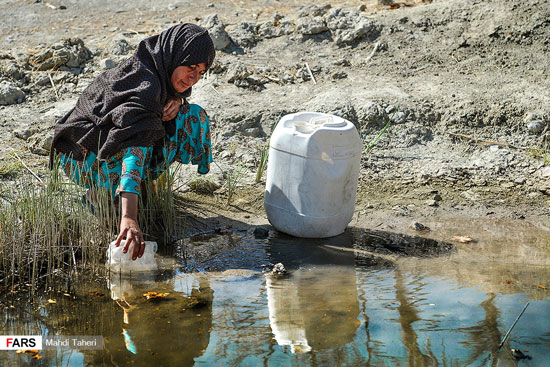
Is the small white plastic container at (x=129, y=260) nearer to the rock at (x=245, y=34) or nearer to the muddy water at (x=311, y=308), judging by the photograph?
the muddy water at (x=311, y=308)

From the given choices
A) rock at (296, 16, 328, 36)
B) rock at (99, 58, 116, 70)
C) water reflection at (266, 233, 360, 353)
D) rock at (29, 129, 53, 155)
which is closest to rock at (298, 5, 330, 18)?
rock at (296, 16, 328, 36)

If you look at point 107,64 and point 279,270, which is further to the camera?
point 107,64

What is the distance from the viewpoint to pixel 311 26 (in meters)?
7.15

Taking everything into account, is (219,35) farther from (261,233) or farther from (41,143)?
(261,233)

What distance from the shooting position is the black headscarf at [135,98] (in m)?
3.95

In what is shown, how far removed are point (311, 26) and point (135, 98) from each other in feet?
11.6

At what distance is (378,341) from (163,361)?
992 millimetres

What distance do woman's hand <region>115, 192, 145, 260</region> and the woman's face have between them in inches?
32.4

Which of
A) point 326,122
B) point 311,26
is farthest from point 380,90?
point 326,122

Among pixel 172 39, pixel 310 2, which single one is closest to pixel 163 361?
pixel 172 39

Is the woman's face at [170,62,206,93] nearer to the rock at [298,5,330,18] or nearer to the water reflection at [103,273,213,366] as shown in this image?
the water reflection at [103,273,213,366]

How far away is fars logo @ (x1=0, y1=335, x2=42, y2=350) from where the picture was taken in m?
3.25

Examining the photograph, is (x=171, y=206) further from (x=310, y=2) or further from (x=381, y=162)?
(x=310, y=2)

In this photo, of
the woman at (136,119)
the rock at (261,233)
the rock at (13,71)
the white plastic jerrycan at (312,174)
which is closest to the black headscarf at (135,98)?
the woman at (136,119)
